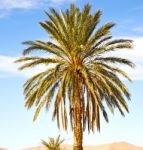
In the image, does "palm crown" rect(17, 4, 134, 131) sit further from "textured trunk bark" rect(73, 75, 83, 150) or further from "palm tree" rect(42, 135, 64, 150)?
"palm tree" rect(42, 135, 64, 150)

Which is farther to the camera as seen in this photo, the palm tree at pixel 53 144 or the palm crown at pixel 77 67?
the palm tree at pixel 53 144

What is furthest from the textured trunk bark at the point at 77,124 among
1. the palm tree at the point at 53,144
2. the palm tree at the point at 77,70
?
the palm tree at the point at 53,144

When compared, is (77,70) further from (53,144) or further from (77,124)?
(53,144)

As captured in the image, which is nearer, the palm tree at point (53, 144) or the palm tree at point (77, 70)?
the palm tree at point (77, 70)

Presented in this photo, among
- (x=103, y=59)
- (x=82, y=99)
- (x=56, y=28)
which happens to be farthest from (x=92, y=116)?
(x=56, y=28)

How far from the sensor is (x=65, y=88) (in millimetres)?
29000

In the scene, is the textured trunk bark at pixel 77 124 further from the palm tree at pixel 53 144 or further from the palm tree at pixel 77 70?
the palm tree at pixel 53 144

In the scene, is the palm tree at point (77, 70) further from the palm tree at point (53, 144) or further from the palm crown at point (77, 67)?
the palm tree at point (53, 144)

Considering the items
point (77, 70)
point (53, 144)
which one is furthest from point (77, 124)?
point (53, 144)

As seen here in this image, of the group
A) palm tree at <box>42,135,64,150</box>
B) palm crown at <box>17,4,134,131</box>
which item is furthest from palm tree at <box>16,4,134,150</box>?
palm tree at <box>42,135,64,150</box>

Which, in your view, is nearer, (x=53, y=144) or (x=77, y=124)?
(x=77, y=124)

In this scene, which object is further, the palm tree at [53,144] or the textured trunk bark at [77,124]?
the palm tree at [53,144]

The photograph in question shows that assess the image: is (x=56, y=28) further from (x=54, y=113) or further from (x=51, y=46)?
(x=54, y=113)

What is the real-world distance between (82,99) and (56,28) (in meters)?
4.97
